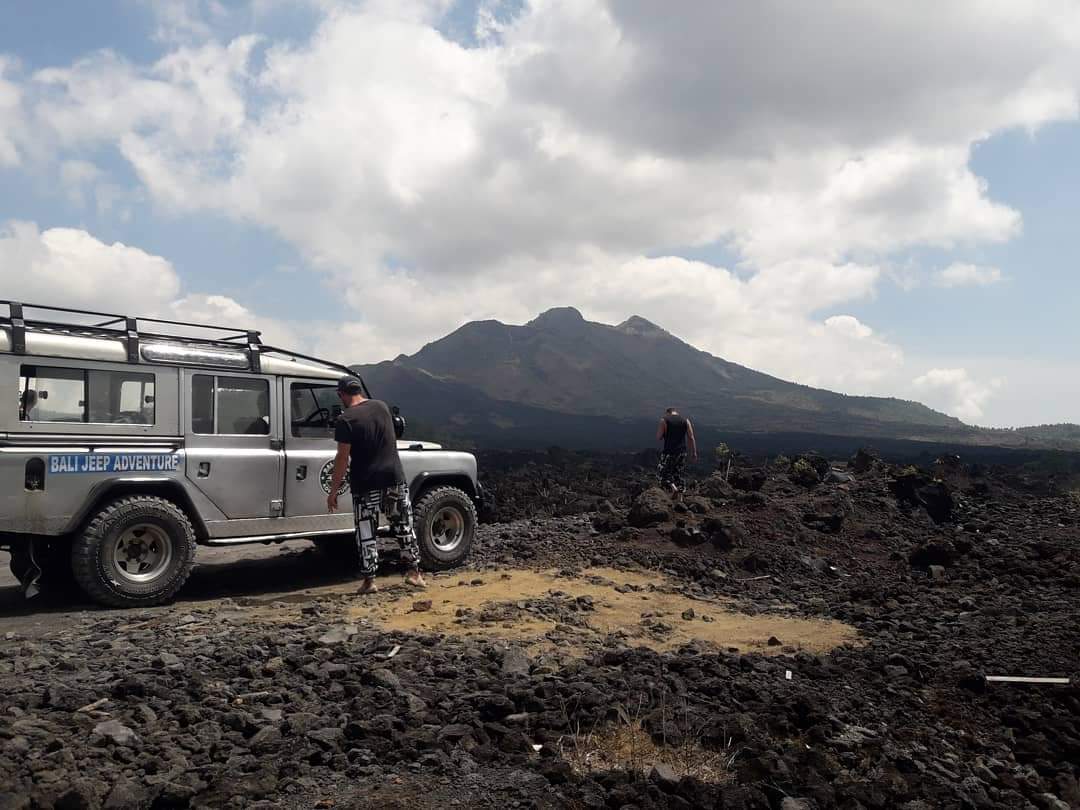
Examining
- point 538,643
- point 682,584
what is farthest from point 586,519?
point 538,643

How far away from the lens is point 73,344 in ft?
21.7

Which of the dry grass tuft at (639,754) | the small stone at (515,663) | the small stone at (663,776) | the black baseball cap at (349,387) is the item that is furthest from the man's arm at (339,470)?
the small stone at (663,776)

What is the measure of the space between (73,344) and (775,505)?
10463 mm

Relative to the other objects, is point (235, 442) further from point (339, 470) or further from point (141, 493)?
point (339, 470)

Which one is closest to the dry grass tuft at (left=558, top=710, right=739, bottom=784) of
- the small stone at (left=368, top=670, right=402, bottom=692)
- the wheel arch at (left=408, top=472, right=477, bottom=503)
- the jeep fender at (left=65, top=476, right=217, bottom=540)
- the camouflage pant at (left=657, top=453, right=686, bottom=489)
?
the small stone at (left=368, top=670, right=402, bottom=692)

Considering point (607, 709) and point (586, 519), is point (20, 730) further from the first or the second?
point (586, 519)

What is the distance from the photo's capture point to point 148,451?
6816mm

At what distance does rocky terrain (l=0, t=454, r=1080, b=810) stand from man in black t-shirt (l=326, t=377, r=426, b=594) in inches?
21.5

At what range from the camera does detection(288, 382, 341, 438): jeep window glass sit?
7879 millimetres

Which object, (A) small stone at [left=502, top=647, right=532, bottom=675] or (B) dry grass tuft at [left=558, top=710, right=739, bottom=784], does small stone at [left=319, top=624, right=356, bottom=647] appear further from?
(B) dry grass tuft at [left=558, top=710, right=739, bottom=784]

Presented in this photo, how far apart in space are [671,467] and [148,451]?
1018 centimetres

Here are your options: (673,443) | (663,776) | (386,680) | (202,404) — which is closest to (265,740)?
(386,680)

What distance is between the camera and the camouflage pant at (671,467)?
14.8 m

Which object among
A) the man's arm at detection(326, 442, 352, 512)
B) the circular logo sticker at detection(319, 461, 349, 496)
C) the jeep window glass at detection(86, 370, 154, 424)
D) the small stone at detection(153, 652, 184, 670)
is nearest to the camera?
the small stone at detection(153, 652, 184, 670)
